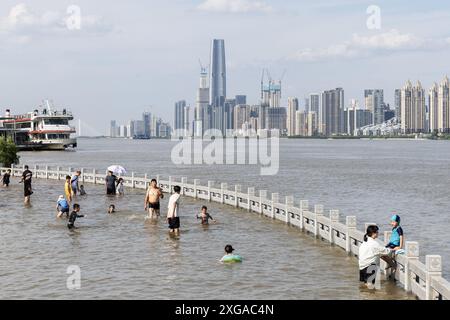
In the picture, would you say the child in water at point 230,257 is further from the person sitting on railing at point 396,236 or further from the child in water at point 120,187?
the child in water at point 120,187

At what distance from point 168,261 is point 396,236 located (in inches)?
243

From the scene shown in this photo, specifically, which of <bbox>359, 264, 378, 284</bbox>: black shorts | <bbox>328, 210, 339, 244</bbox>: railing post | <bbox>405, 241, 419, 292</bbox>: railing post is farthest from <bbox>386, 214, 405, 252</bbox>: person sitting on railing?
<bbox>328, 210, 339, 244</bbox>: railing post

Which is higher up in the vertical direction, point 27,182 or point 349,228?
point 27,182

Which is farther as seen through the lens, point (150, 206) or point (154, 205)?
point (150, 206)

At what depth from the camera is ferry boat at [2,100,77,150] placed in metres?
140

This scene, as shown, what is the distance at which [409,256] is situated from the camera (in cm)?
1470

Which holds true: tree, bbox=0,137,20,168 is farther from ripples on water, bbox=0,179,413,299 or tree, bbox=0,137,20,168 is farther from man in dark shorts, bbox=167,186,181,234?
man in dark shorts, bbox=167,186,181,234

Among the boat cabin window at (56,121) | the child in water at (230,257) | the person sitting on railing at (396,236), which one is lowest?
the child in water at (230,257)

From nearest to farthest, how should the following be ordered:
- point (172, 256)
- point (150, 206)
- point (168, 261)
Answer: point (168, 261) < point (172, 256) < point (150, 206)

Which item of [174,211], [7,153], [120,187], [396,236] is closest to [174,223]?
[174,211]

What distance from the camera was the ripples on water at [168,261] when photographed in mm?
15414

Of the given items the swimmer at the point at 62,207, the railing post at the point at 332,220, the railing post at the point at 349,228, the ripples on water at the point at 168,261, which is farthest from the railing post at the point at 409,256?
the swimmer at the point at 62,207

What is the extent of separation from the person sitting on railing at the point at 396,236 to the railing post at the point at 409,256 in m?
1.05

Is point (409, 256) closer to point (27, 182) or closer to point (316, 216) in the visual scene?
point (316, 216)
